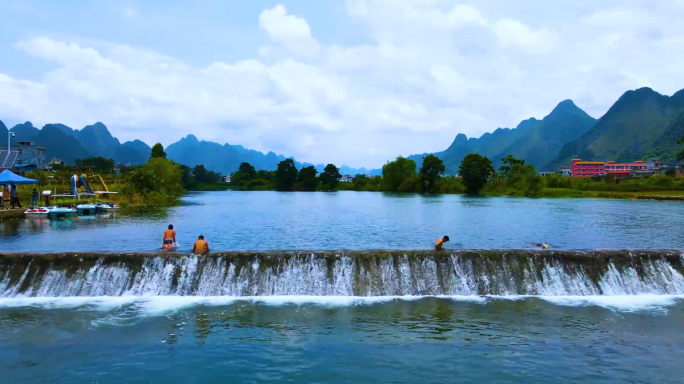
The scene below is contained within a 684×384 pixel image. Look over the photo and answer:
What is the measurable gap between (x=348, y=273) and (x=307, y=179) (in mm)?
160124

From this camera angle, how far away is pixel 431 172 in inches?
5133

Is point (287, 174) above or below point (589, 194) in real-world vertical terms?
above

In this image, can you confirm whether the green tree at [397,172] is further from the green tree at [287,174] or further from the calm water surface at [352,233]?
the calm water surface at [352,233]

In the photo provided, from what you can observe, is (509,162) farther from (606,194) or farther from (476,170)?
(606,194)

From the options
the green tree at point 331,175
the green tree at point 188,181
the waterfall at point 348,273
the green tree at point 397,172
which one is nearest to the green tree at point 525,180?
the green tree at point 397,172

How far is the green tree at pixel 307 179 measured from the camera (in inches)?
7018

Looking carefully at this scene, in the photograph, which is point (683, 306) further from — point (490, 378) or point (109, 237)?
point (109, 237)

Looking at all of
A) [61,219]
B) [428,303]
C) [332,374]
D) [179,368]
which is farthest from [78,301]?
[61,219]

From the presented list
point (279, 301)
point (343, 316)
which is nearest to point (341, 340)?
point (343, 316)

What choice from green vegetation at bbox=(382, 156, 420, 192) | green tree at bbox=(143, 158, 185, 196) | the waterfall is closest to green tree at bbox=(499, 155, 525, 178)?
green vegetation at bbox=(382, 156, 420, 192)

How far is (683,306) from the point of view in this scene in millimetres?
16656

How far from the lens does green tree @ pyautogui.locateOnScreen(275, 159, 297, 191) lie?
18275 centimetres

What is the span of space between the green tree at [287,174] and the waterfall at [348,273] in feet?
539

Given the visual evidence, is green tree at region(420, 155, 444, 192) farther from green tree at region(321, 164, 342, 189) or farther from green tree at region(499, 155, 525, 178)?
green tree at region(321, 164, 342, 189)
